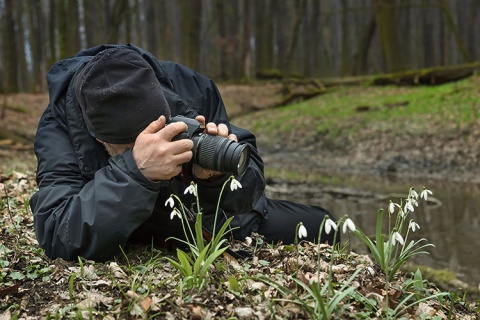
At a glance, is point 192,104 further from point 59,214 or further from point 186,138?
point 59,214

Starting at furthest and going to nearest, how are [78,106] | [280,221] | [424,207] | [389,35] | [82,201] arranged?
[389,35] < [424,207] < [280,221] < [78,106] < [82,201]

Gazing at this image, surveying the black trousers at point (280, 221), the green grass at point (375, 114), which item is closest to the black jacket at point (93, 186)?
the black trousers at point (280, 221)

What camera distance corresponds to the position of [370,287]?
8.47 feet

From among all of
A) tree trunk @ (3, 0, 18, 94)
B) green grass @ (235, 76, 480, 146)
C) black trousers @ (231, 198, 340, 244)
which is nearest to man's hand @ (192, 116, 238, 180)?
black trousers @ (231, 198, 340, 244)

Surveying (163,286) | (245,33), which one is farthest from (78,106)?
(245,33)

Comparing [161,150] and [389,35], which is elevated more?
[389,35]

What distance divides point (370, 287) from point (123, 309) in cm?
113

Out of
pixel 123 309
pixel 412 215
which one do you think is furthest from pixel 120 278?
pixel 412 215

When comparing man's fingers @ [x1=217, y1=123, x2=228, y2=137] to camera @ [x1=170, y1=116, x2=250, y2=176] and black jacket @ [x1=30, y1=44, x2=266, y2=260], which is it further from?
black jacket @ [x1=30, y1=44, x2=266, y2=260]

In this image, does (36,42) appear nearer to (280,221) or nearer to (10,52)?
(10,52)

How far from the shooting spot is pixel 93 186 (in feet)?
8.38

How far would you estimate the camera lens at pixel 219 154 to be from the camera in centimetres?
240

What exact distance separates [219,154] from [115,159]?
503 mm

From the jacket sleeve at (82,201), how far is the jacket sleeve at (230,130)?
379 millimetres
